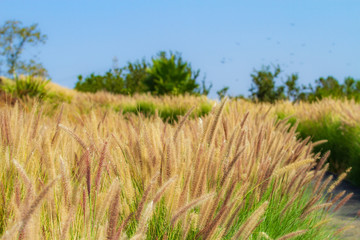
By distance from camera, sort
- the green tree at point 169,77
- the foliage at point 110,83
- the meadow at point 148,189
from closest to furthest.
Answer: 1. the meadow at point 148,189
2. the green tree at point 169,77
3. the foliage at point 110,83

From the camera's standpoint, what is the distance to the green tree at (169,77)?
1859cm

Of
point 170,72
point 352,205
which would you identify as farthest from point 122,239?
point 170,72

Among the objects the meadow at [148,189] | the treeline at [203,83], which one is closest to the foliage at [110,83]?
the treeline at [203,83]

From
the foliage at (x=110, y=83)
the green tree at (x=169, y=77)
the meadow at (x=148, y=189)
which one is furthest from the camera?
the foliage at (x=110, y=83)

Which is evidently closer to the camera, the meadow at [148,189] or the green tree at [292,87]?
the meadow at [148,189]

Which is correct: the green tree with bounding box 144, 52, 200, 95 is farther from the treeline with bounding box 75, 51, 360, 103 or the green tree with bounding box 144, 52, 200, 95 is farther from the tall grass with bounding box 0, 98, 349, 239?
the tall grass with bounding box 0, 98, 349, 239

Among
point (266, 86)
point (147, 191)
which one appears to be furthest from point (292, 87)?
point (147, 191)

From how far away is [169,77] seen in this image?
18.8 m

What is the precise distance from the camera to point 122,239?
105cm

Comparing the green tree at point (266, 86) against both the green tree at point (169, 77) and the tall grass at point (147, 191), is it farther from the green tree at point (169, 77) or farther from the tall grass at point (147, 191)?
the tall grass at point (147, 191)

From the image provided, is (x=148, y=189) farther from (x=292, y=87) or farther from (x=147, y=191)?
(x=292, y=87)

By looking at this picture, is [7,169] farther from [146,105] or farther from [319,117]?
[146,105]

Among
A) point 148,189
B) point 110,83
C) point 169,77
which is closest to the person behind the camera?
point 148,189

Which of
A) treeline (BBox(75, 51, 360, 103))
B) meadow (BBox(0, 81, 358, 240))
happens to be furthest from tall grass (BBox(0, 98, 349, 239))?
treeline (BBox(75, 51, 360, 103))
